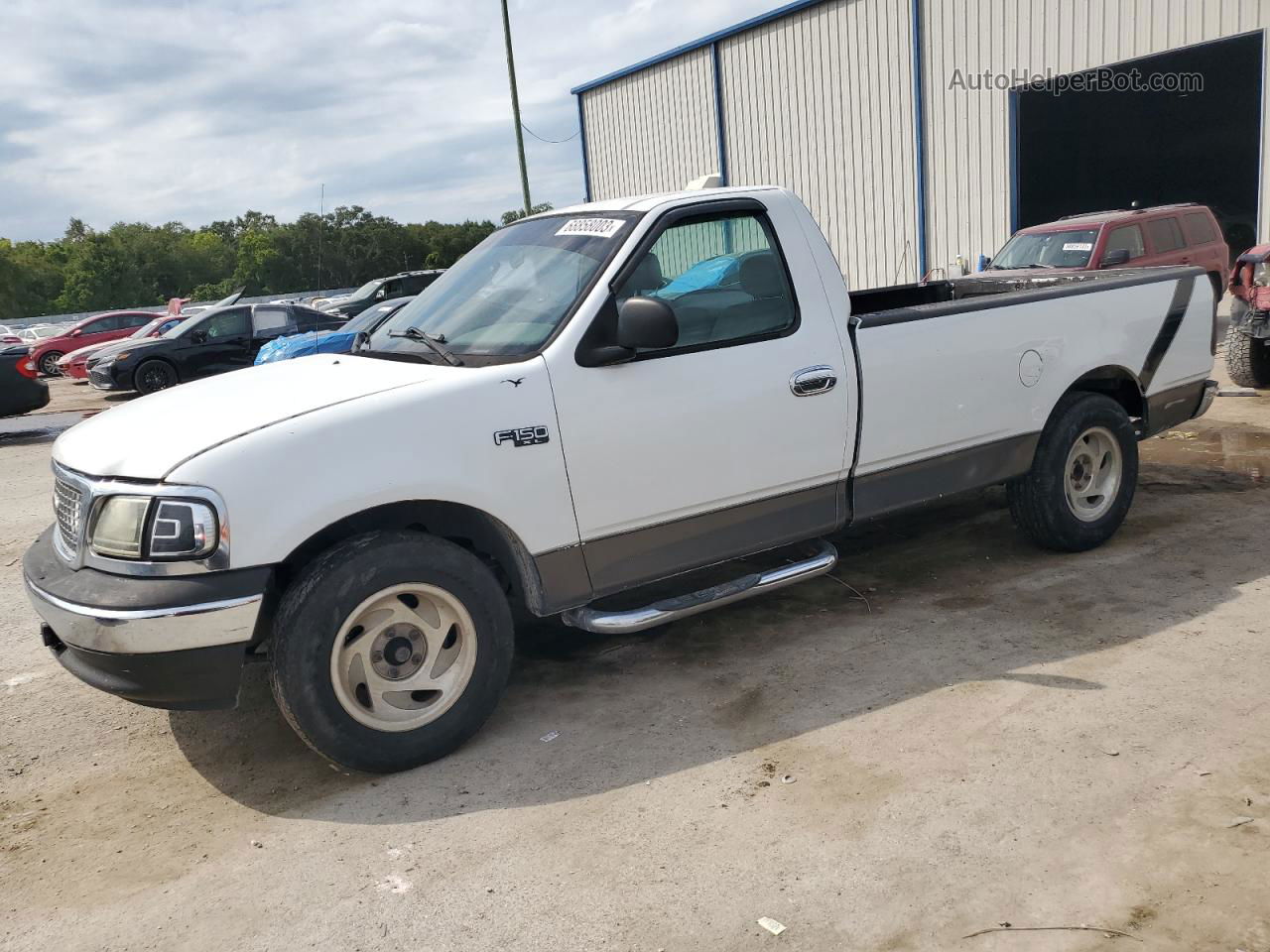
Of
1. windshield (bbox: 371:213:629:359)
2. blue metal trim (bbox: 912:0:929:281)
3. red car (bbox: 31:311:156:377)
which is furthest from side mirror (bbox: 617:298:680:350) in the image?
red car (bbox: 31:311:156:377)

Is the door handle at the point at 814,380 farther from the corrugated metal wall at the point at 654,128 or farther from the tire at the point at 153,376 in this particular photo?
the corrugated metal wall at the point at 654,128

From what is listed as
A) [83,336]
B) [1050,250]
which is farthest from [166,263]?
[1050,250]

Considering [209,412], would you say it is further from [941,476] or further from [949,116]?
[949,116]

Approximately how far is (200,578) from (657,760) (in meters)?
1.67

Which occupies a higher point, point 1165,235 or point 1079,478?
point 1165,235

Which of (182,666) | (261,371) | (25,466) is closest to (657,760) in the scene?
(182,666)

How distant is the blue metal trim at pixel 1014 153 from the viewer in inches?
712

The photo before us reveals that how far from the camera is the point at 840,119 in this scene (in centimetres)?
2114

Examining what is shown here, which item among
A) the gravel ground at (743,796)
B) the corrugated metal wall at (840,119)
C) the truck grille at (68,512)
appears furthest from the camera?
the corrugated metal wall at (840,119)

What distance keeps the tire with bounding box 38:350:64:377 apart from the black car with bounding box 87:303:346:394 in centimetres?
905

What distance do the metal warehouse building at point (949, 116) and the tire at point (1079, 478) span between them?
12.1m

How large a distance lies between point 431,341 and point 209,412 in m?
0.92

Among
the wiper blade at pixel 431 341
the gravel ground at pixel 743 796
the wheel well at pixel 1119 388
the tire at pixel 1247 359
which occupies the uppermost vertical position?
the wiper blade at pixel 431 341

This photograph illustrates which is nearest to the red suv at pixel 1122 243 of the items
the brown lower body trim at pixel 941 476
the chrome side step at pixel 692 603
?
the brown lower body trim at pixel 941 476
